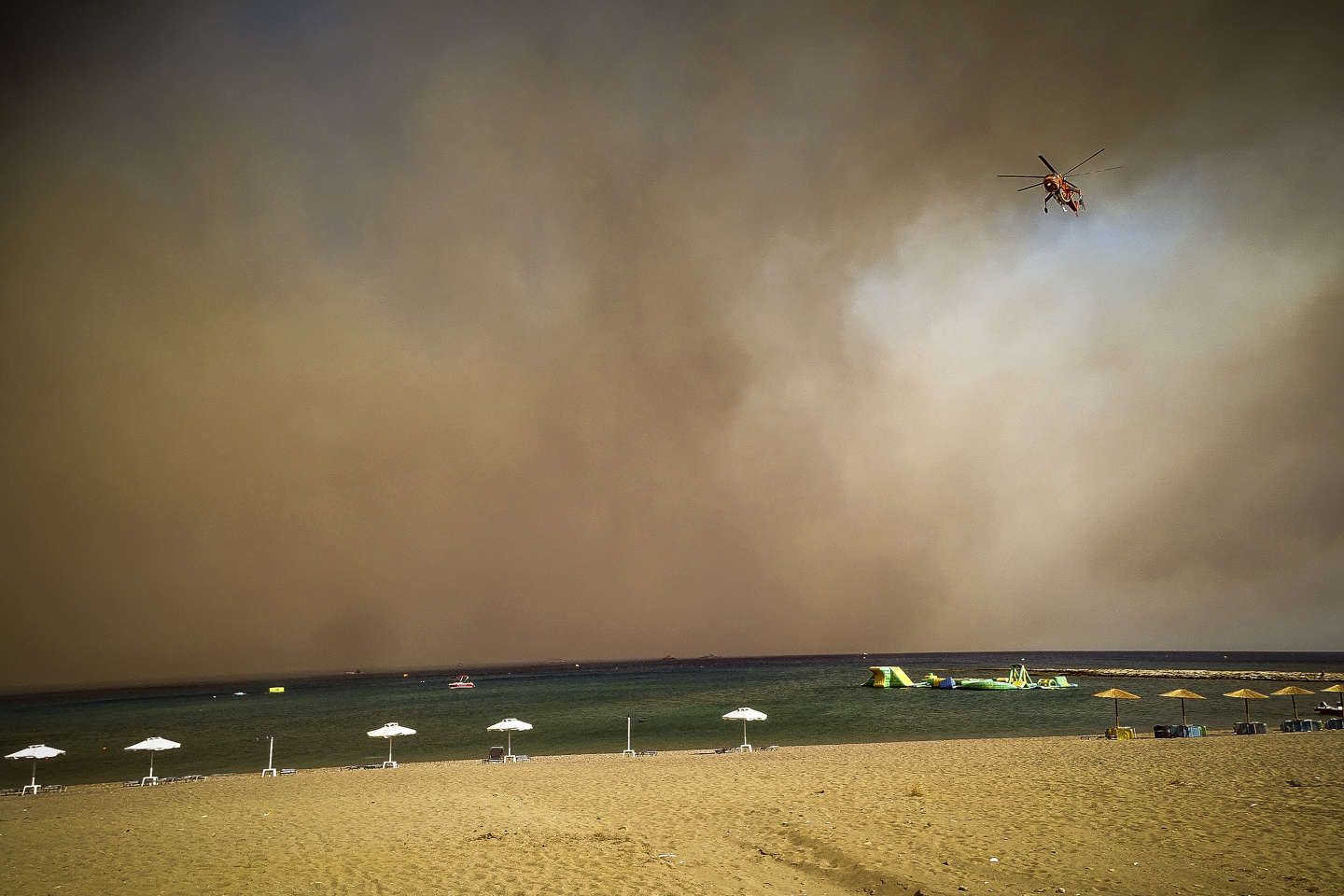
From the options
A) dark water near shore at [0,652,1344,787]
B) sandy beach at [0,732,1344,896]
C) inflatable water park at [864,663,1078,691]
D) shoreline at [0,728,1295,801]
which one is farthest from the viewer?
inflatable water park at [864,663,1078,691]

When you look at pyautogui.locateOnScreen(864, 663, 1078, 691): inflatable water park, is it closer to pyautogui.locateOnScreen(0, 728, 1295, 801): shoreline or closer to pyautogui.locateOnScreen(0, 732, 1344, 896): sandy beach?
pyautogui.locateOnScreen(0, 728, 1295, 801): shoreline

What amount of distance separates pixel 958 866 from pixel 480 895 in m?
8.13

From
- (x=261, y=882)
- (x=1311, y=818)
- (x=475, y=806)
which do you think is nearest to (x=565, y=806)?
(x=475, y=806)

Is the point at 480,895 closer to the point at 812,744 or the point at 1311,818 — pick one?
the point at 1311,818

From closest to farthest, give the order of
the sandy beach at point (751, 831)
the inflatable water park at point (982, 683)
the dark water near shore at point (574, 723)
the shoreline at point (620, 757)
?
the sandy beach at point (751, 831) → the shoreline at point (620, 757) → the dark water near shore at point (574, 723) → the inflatable water park at point (982, 683)

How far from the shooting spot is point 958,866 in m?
12.1

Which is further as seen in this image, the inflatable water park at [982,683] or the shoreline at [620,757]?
the inflatable water park at [982,683]

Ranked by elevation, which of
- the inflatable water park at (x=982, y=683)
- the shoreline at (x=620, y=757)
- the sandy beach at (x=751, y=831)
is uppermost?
the sandy beach at (x=751, y=831)

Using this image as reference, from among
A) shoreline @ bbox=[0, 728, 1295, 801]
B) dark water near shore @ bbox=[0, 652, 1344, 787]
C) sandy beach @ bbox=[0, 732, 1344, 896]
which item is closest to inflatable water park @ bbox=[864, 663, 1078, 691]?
dark water near shore @ bbox=[0, 652, 1344, 787]

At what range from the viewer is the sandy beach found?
11.8 meters

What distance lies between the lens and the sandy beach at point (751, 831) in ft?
38.8

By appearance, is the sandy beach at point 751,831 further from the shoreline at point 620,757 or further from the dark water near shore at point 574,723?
the dark water near shore at point 574,723

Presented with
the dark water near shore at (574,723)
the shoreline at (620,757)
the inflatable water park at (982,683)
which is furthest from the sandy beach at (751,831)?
the inflatable water park at (982,683)

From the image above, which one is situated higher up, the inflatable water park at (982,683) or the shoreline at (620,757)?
the shoreline at (620,757)
